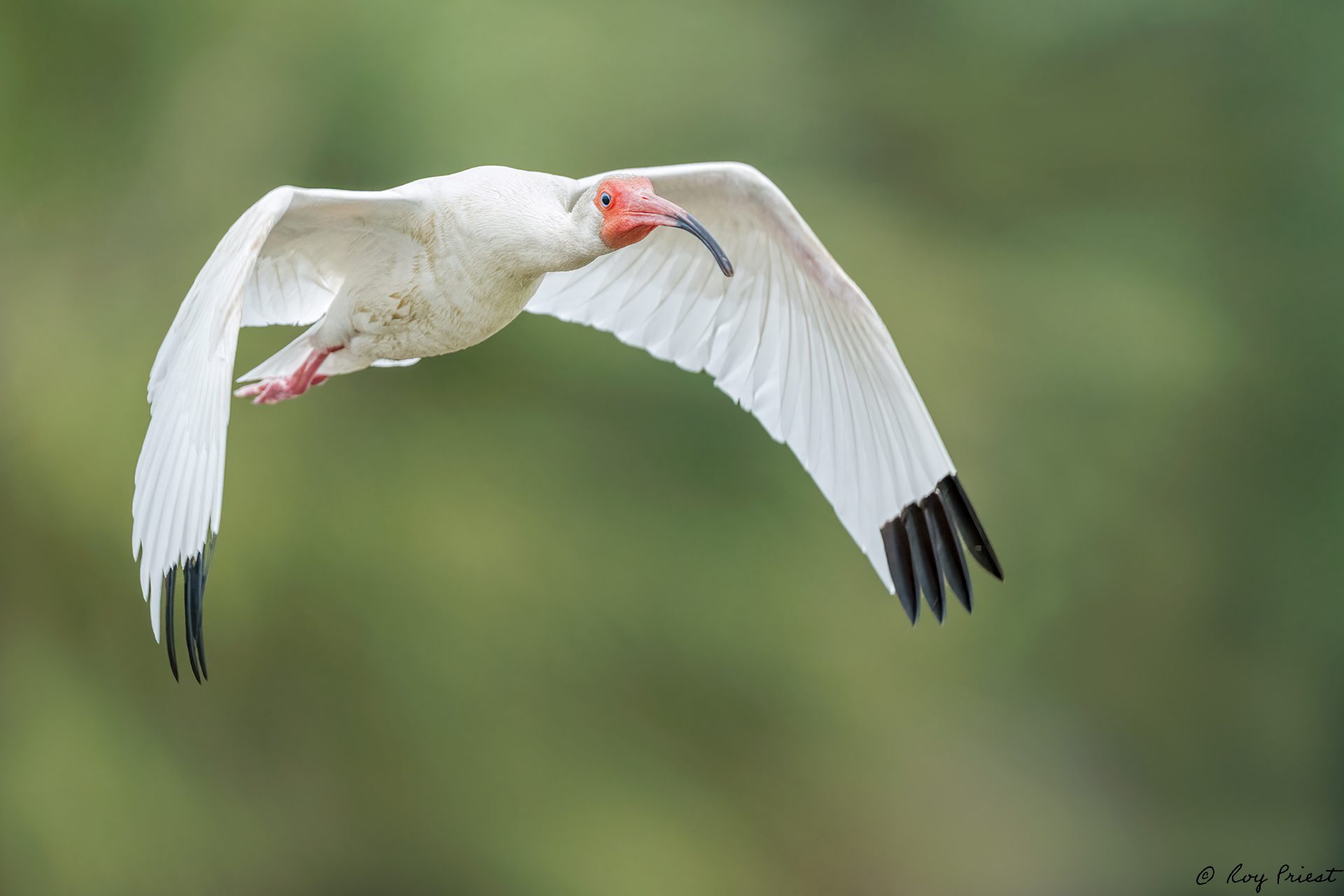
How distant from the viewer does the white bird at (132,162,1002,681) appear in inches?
77.7

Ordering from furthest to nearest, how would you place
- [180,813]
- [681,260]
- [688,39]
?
1. [688,39]
2. [180,813]
3. [681,260]

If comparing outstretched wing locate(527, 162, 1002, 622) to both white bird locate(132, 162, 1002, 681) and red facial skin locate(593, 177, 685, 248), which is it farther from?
red facial skin locate(593, 177, 685, 248)

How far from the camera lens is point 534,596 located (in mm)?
5531

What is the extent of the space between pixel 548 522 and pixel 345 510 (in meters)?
0.87

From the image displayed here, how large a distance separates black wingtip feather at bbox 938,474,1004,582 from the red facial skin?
1.05 metres

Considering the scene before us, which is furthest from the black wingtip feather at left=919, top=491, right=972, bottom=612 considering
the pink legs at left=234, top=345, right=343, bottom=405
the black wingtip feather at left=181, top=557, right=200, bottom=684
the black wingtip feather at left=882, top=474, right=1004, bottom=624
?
the black wingtip feather at left=181, top=557, right=200, bottom=684

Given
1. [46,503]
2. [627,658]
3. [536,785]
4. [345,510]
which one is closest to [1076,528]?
[627,658]

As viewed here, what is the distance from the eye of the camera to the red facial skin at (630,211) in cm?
219

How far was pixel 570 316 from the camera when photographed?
324 cm

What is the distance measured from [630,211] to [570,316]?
1.07 m

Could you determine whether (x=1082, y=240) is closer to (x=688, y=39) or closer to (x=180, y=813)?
(x=688, y=39)

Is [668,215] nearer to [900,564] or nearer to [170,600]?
[170,600]

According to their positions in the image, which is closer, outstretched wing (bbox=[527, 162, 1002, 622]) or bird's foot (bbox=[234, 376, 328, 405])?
bird's foot (bbox=[234, 376, 328, 405])

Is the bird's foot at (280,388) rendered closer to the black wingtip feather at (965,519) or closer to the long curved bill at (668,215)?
the long curved bill at (668,215)
